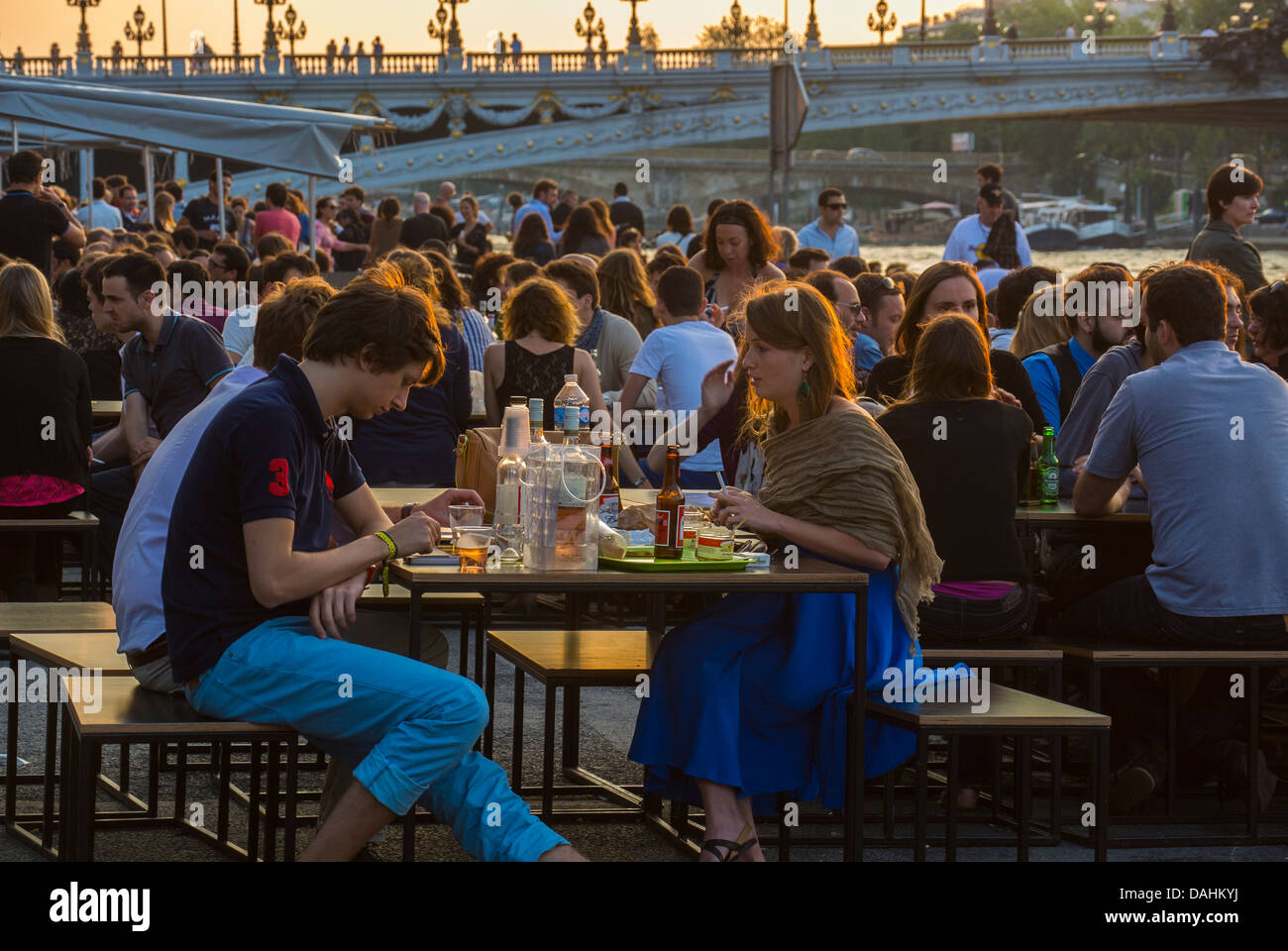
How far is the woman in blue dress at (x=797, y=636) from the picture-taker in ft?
12.4

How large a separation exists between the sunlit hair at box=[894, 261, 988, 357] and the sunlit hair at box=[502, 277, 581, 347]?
1.28m

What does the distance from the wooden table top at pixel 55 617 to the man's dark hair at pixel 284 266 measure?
127 inches

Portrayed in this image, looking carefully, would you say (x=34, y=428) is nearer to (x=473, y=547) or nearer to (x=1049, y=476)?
(x=473, y=547)

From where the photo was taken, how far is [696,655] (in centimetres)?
383

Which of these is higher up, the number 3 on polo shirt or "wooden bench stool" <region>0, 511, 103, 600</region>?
the number 3 on polo shirt

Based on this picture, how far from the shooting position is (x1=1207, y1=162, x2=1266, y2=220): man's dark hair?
768 centimetres

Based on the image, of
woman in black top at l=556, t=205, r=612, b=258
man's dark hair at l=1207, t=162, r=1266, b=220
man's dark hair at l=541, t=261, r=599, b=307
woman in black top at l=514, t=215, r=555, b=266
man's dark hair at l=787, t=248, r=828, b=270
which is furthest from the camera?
woman in black top at l=514, t=215, r=555, b=266

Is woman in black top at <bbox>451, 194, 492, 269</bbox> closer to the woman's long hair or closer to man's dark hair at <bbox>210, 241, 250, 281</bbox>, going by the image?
the woman's long hair

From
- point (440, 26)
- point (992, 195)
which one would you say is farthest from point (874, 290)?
point (440, 26)

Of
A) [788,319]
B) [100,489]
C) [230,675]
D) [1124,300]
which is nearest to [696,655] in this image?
[788,319]

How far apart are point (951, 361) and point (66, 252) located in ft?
26.5

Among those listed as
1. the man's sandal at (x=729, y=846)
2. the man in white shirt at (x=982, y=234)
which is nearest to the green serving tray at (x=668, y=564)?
the man's sandal at (x=729, y=846)

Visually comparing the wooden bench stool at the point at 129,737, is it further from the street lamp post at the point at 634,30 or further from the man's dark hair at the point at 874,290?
the street lamp post at the point at 634,30

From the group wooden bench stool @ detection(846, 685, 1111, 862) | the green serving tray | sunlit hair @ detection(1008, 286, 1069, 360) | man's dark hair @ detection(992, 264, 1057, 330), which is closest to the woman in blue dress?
wooden bench stool @ detection(846, 685, 1111, 862)
